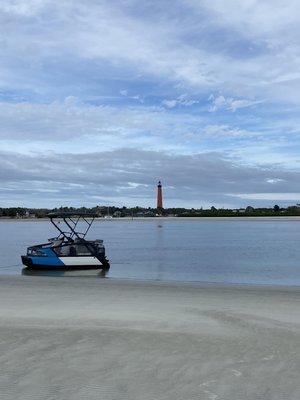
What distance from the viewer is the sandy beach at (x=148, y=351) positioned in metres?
5.93

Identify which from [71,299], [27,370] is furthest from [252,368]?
[71,299]

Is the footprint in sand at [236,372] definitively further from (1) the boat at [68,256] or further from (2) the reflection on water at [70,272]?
(1) the boat at [68,256]

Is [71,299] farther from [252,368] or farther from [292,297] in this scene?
[252,368]

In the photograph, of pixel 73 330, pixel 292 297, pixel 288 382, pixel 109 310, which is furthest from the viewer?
pixel 292 297

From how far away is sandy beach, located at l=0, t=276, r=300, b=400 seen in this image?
5.93 meters

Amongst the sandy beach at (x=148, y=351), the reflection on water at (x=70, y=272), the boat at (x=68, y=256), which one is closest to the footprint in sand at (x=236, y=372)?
the sandy beach at (x=148, y=351)

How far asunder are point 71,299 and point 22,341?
5.52 metres

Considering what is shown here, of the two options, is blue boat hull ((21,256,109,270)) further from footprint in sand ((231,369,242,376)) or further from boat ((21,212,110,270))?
footprint in sand ((231,369,242,376))

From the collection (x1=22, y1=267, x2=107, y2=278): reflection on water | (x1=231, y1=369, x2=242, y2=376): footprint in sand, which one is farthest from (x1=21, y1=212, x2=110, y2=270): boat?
(x1=231, y1=369, x2=242, y2=376): footprint in sand

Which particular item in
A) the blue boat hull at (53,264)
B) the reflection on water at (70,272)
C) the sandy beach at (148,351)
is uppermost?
the sandy beach at (148,351)

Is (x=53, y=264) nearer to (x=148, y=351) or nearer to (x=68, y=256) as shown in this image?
(x=68, y=256)

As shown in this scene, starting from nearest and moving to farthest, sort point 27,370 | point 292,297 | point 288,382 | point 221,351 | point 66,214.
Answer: point 288,382, point 27,370, point 221,351, point 292,297, point 66,214

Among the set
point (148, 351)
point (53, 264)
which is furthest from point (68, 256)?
point (148, 351)

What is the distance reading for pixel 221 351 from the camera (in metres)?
7.56
